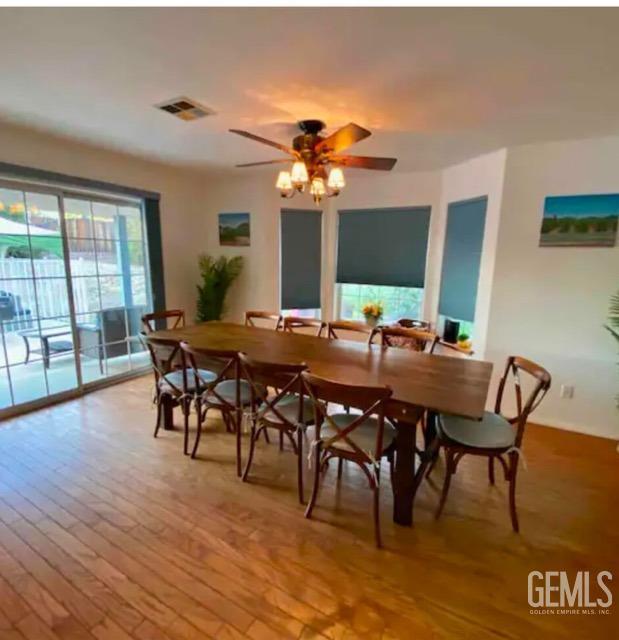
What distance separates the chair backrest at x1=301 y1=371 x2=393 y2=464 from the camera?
1703 mm

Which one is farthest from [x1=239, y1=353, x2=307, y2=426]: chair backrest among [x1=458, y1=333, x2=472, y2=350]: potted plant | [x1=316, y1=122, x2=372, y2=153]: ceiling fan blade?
[x1=458, y1=333, x2=472, y2=350]: potted plant

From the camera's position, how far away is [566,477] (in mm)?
2502

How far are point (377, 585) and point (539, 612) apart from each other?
701mm

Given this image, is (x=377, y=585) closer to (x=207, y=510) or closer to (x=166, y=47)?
(x=207, y=510)

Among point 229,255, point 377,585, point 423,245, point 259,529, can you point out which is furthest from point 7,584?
point 423,245

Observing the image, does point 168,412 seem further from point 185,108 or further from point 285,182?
point 185,108

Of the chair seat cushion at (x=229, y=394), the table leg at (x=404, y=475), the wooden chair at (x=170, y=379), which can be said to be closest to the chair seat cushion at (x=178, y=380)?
the wooden chair at (x=170, y=379)

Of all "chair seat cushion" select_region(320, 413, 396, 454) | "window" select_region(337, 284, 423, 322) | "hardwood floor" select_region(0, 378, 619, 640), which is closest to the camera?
"hardwood floor" select_region(0, 378, 619, 640)

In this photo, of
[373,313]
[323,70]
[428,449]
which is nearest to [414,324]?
[373,313]

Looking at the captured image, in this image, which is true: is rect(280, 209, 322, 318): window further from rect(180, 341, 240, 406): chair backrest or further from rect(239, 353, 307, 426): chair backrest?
rect(239, 353, 307, 426): chair backrest

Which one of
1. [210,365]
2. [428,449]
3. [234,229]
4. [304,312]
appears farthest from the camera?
[304,312]

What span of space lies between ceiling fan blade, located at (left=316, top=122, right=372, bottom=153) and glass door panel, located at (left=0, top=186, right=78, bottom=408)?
278 cm

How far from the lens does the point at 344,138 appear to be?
2172 millimetres

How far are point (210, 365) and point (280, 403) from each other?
0.59 m
